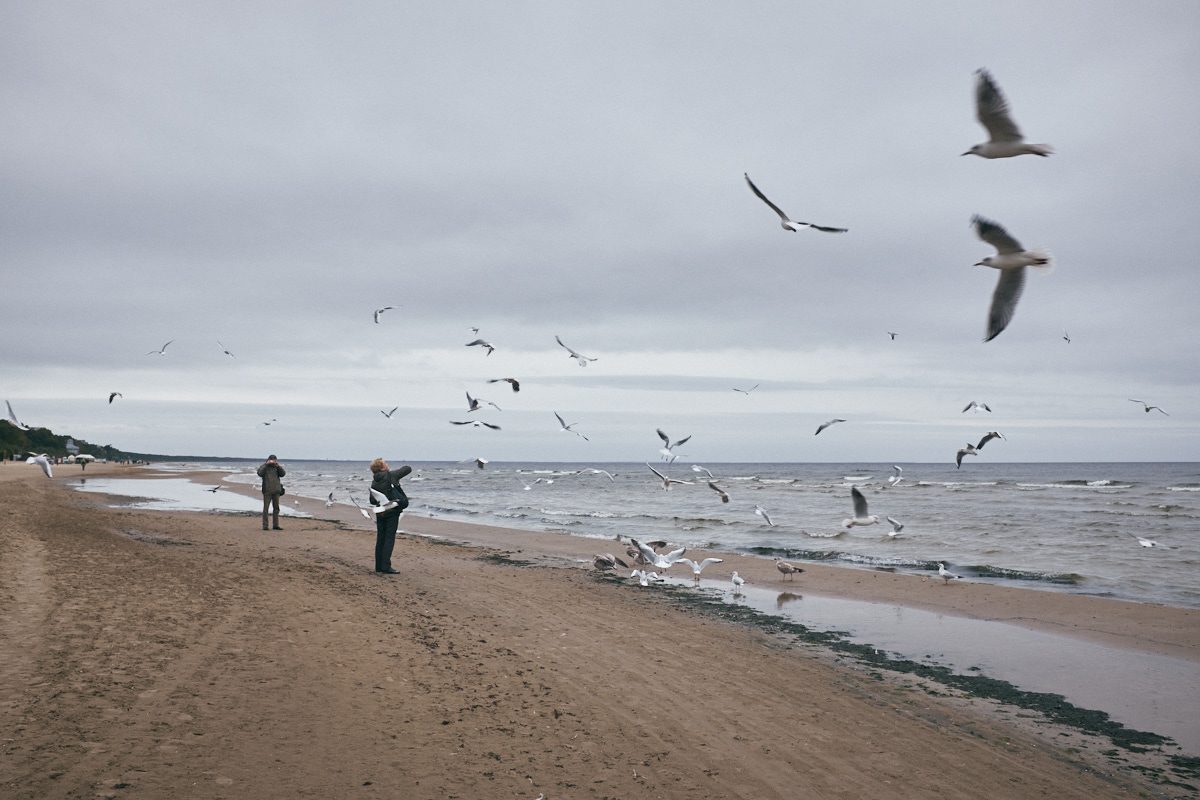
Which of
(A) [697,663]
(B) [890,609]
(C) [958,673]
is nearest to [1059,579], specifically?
(B) [890,609]

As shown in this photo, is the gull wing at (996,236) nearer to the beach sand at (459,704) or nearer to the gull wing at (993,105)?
the gull wing at (993,105)

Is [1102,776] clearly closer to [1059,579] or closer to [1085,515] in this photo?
[1059,579]

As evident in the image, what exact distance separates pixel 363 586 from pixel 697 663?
5.53 m

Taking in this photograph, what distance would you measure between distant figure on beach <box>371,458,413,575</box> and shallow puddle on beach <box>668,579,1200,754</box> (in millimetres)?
5786

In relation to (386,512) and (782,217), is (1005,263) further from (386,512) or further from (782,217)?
(386,512)

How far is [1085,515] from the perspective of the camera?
3012 centimetres

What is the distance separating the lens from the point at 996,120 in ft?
18.9

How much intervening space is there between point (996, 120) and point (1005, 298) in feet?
4.23

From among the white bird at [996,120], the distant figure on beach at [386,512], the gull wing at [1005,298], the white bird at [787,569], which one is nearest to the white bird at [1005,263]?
the gull wing at [1005,298]

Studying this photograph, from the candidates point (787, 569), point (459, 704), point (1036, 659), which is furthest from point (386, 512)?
point (1036, 659)

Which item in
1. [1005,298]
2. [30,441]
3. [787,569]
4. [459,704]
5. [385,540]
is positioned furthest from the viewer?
[30,441]

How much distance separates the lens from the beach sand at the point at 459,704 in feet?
15.9

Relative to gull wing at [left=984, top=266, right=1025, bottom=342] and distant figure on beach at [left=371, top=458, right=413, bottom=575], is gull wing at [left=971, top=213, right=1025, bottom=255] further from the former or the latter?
distant figure on beach at [left=371, top=458, right=413, bottom=575]

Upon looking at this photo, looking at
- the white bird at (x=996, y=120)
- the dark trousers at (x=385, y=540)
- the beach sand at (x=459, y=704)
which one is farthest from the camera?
the dark trousers at (x=385, y=540)
